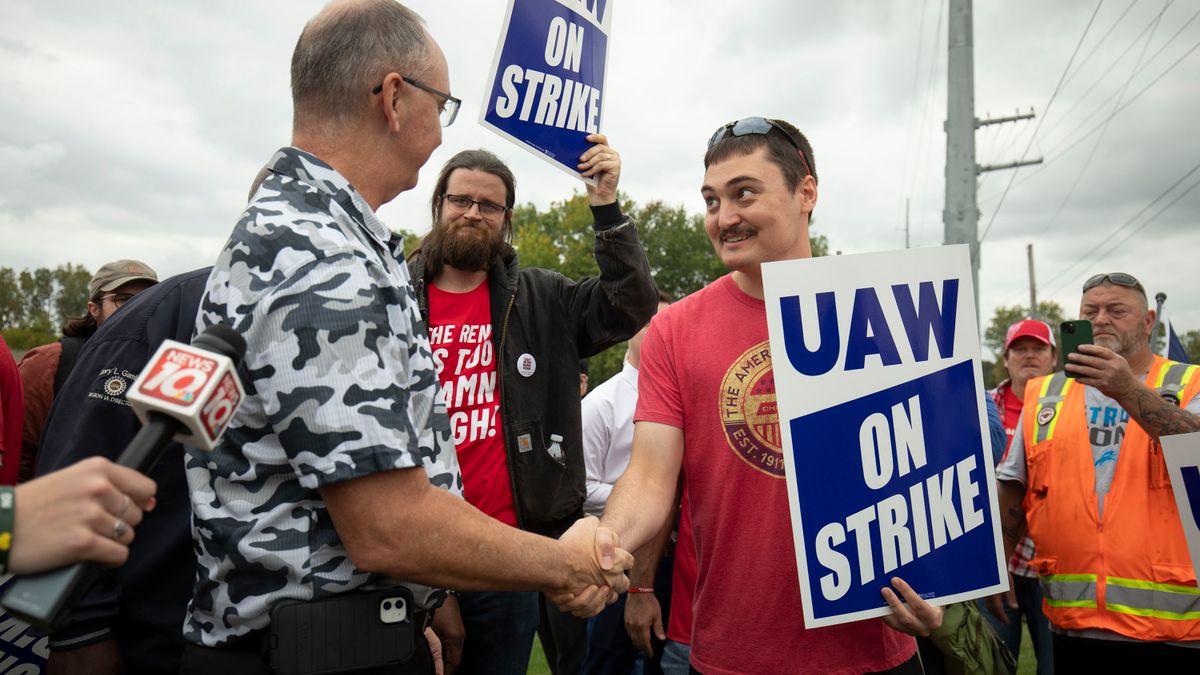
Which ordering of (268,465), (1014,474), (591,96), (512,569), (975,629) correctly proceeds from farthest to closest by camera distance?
1. (1014,474)
2. (591,96)
3. (975,629)
4. (512,569)
5. (268,465)

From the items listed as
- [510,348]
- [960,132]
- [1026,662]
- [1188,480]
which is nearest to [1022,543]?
[1026,662]

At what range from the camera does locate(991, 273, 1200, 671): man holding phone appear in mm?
3539

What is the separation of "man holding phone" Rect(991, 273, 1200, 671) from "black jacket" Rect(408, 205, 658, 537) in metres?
1.95

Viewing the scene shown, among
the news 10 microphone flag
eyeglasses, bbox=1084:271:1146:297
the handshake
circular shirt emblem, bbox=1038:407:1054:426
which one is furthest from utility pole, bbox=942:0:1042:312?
the news 10 microphone flag

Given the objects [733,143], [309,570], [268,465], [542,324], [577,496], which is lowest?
[577,496]

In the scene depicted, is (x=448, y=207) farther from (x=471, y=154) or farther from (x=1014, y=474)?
(x=1014, y=474)

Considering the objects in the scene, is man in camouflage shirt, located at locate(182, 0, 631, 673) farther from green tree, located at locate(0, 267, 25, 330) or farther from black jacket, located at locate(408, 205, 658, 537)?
green tree, located at locate(0, 267, 25, 330)

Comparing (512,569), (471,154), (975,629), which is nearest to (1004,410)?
(975,629)

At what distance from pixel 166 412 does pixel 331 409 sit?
340mm

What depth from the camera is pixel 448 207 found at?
3867 mm

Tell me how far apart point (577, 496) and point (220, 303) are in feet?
7.14

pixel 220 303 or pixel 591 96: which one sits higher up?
pixel 591 96

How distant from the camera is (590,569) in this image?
2.20 metres

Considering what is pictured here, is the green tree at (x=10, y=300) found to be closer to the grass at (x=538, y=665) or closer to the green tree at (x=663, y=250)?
the green tree at (x=663, y=250)
